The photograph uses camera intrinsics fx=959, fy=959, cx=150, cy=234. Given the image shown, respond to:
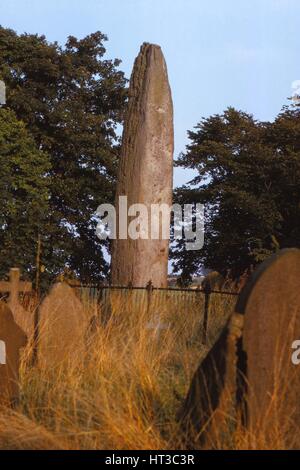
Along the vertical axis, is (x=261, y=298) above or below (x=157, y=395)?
above

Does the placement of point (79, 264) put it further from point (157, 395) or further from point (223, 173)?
point (157, 395)

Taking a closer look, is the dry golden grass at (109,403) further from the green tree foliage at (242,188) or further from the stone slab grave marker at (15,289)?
the green tree foliage at (242,188)

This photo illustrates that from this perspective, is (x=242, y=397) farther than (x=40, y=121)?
No

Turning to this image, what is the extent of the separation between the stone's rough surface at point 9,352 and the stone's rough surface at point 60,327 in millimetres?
679

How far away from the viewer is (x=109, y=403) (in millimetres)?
6824

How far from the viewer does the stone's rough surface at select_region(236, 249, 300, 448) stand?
6.08m

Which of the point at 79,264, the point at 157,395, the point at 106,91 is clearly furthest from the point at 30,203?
the point at 157,395

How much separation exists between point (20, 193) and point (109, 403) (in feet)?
78.1

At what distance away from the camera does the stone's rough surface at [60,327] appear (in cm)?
880

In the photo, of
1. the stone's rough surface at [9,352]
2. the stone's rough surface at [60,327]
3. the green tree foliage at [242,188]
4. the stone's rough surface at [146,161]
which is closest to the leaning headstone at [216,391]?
the stone's rough surface at [9,352]
